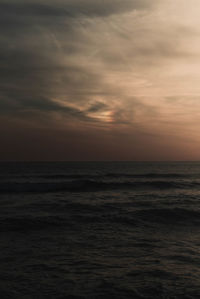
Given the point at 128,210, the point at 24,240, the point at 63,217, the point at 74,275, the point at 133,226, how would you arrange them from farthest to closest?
the point at 128,210 → the point at 63,217 → the point at 133,226 → the point at 24,240 → the point at 74,275

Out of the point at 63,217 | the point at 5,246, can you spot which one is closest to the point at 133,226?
the point at 63,217

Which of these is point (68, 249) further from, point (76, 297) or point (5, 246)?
point (76, 297)

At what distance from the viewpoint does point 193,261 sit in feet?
22.9

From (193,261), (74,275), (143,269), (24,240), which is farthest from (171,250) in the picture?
(24,240)

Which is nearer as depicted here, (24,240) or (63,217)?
(24,240)

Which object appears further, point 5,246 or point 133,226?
point 133,226

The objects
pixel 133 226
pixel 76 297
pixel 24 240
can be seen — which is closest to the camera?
pixel 76 297

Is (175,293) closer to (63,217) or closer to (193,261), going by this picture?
(193,261)

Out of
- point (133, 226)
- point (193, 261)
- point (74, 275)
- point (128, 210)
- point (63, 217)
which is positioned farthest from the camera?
point (128, 210)

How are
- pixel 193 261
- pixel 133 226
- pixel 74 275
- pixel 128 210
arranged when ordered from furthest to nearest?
1. pixel 128 210
2. pixel 133 226
3. pixel 193 261
4. pixel 74 275

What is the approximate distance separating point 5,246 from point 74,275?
10.3ft

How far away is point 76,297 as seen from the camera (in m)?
5.07

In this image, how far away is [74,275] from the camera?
20.1 feet

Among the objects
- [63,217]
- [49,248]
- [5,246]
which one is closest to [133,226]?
[63,217]
